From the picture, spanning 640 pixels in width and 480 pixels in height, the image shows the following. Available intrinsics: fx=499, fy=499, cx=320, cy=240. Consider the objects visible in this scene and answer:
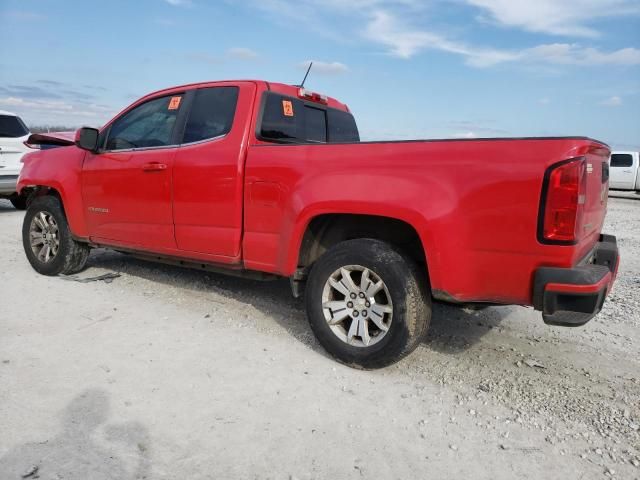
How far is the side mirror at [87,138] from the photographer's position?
4.72m

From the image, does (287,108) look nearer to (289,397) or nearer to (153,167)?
(153,167)

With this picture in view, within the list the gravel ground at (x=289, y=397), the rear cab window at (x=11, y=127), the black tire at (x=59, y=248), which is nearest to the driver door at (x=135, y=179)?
the black tire at (x=59, y=248)

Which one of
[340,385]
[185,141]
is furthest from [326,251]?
[185,141]

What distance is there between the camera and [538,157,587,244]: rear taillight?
8.07ft

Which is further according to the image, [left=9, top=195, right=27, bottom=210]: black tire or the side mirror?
[left=9, top=195, right=27, bottom=210]: black tire

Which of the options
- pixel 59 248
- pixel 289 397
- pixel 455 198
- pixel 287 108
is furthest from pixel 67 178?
pixel 455 198

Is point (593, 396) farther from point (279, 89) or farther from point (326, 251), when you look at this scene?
point (279, 89)

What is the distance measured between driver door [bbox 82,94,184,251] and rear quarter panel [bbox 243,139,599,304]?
1.38m

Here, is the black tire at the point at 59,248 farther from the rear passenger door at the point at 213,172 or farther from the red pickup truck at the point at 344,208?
the rear passenger door at the point at 213,172

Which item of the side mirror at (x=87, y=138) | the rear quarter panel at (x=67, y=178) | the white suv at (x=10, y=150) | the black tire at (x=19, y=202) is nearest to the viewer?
the side mirror at (x=87, y=138)

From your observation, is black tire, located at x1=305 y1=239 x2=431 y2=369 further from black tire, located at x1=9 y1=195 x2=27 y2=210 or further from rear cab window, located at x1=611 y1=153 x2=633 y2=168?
rear cab window, located at x1=611 y1=153 x2=633 y2=168

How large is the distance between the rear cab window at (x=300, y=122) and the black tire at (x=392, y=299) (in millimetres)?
1219

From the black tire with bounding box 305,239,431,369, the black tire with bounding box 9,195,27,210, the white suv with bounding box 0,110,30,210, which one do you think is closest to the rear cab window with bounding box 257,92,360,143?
the black tire with bounding box 305,239,431,369

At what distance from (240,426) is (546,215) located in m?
1.90
